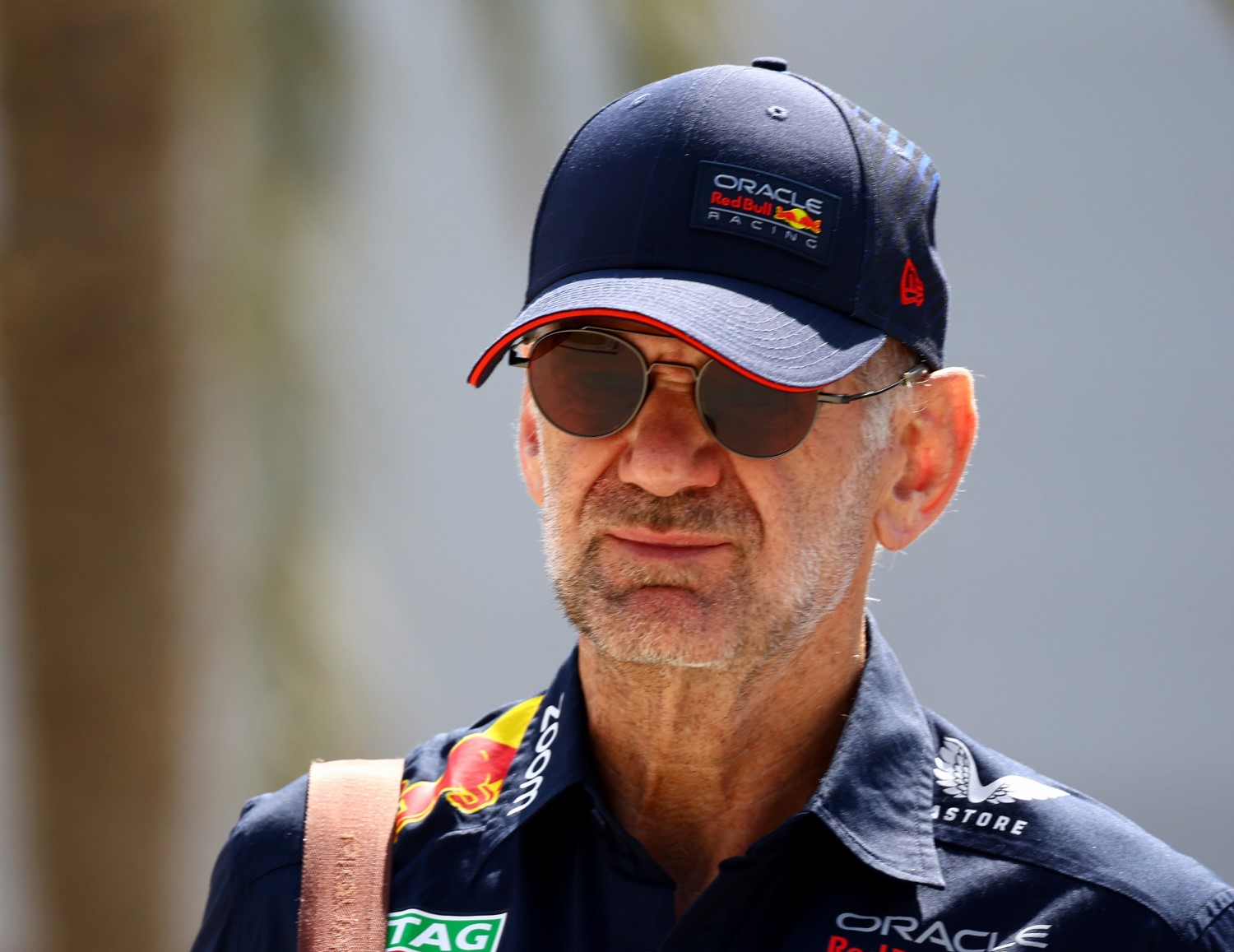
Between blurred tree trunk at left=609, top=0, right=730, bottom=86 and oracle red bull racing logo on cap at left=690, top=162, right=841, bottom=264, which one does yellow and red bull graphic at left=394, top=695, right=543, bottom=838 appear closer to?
oracle red bull racing logo on cap at left=690, top=162, right=841, bottom=264

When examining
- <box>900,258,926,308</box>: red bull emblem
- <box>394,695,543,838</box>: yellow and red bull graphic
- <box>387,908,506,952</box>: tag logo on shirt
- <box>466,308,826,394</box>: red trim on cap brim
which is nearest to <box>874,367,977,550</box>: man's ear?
<box>900,258,926,308</box>: red bull emblem

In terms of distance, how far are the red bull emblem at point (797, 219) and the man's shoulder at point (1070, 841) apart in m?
0.64

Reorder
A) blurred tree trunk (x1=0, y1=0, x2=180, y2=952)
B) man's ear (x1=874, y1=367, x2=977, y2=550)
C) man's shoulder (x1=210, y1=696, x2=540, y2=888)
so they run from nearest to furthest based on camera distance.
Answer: man's shoulder (x1=210, y1=696, x2=540, y2=888)
man's ear (x1=874, y1=367, x2=977, y2=550)
blurred tree trunk (x1=0, y1=0, x2=180, y2=952)

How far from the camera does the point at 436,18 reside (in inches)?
199

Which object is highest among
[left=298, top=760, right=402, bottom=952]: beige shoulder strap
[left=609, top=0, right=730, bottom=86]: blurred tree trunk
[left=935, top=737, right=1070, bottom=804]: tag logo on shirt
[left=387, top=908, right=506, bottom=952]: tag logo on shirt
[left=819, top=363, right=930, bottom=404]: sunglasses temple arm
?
[left=609, top=0, right=730, bottom=86]: blurred tree trunk

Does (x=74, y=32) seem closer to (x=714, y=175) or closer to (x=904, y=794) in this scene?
(x=714, y=175)

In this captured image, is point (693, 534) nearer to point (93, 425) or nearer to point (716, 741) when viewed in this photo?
point (716, 741)

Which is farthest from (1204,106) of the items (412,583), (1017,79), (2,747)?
(2,747)

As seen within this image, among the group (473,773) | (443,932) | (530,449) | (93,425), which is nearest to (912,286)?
(530,449)

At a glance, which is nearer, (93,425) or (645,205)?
(645,205)

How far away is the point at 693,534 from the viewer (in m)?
1.80

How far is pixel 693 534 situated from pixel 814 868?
0.39 m

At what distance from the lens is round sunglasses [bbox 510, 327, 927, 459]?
178cm

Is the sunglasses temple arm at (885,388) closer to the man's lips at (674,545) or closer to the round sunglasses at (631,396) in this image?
the round sunglasses at (631,396)
